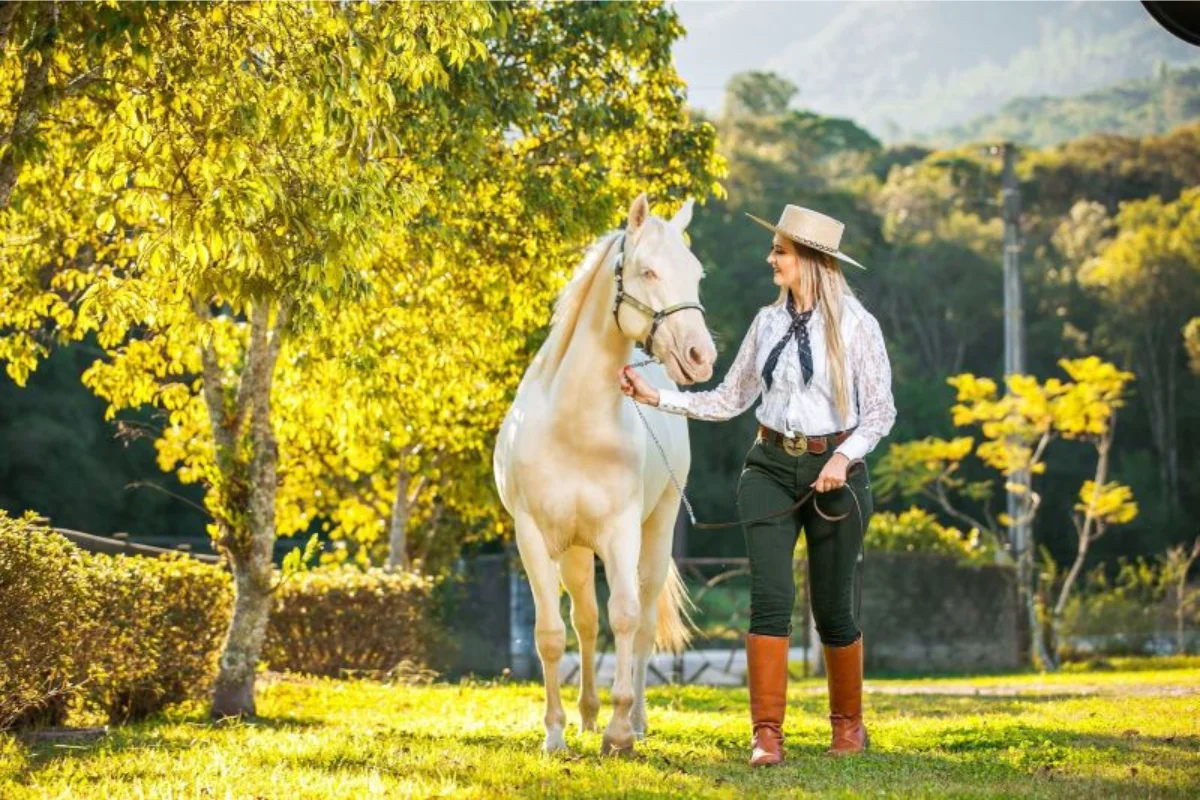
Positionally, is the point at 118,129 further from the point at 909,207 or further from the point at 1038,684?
the point at 909,207

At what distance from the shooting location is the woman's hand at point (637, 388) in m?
7.29

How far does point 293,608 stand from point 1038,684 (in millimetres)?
7802

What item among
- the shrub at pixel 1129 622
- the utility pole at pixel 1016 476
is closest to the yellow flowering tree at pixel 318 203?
the utility pole at pixel 1016 476

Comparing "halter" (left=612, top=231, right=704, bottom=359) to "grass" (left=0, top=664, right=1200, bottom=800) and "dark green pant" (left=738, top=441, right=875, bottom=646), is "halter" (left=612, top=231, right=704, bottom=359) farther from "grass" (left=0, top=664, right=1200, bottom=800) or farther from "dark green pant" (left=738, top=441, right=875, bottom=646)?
"grass" (left=0, top=664, right=1200, bottom=800)

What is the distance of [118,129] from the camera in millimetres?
8305

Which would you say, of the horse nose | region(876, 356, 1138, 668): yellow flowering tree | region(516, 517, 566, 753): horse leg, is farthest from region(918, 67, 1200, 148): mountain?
the horse nose

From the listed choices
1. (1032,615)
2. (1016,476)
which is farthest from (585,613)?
(1016,476)

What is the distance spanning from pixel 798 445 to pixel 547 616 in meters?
1.74

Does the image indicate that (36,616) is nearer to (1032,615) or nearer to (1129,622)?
(1032,615)

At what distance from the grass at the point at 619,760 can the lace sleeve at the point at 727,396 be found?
5.03ft

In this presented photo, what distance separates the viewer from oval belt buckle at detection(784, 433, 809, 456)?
707cm

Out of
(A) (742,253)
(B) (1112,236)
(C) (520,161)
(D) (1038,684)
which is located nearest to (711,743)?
(C) (520,161)

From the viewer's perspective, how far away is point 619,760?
23.7ft

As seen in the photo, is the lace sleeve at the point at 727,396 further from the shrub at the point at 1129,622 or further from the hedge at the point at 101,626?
the shrub at the point at 1129,622
